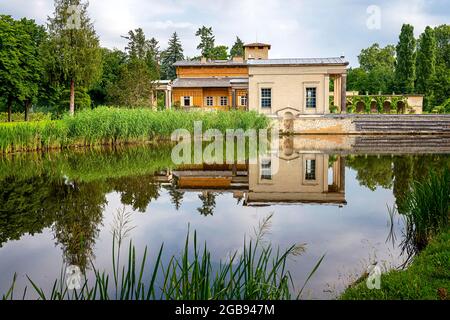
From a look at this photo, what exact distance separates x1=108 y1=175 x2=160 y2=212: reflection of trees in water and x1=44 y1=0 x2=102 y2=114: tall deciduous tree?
14136 millimetres

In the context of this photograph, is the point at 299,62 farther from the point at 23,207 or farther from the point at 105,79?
the point at 23,207

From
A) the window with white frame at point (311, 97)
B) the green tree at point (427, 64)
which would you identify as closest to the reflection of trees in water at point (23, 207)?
the window with white frame at point (311, 97)

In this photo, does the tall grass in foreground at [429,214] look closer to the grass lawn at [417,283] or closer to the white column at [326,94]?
the grass lawn at [417,283]

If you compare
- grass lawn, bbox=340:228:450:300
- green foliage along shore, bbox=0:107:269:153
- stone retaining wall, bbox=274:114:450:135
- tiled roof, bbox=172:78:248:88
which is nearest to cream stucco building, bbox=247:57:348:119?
stone retaining wall, bbox=274:114:450:135

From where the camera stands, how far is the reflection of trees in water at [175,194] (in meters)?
7.69

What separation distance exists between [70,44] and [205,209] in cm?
1839

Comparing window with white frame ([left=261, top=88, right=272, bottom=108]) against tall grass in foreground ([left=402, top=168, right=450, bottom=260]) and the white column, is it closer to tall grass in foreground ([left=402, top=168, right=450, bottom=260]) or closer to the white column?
the white column

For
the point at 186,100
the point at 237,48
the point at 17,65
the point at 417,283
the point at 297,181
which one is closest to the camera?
the point at 417,283

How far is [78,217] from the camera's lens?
643cm

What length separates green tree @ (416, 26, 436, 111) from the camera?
37562 mm

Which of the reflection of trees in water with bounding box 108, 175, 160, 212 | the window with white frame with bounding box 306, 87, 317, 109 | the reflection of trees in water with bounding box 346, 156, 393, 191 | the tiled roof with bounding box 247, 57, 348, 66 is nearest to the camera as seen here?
the reflection of trees in water with bounding box 108, 175, 160, 212

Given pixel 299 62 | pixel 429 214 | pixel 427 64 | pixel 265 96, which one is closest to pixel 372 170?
pixel 429 214
